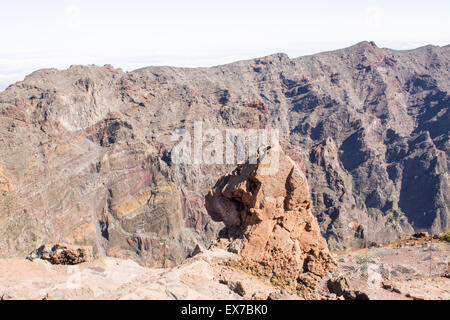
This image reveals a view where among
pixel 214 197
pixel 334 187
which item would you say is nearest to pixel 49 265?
pixel 214 197

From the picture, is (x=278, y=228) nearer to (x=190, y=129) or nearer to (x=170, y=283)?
(x=170, y=283)

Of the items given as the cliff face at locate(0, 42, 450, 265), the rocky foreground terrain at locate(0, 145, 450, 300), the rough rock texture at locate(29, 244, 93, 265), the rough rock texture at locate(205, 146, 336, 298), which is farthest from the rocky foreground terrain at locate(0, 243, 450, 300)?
the cliff face at locate(0, 42, 450, 265)

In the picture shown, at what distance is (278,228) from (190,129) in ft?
210

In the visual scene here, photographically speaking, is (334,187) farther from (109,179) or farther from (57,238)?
(57,238)

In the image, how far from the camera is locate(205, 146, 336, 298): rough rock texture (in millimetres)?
14445

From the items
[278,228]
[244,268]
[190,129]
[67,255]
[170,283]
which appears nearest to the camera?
[170,283]

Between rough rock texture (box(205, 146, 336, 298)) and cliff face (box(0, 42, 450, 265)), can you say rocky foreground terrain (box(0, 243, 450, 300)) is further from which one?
cliff face (box(0, 42, 450, 265))

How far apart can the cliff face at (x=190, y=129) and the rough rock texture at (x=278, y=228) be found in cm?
2968

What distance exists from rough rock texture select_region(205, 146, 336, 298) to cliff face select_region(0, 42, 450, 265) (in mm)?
29683

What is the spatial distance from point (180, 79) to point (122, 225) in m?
50.8

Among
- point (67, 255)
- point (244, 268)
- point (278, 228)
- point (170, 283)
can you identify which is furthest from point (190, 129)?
point (170, 283)

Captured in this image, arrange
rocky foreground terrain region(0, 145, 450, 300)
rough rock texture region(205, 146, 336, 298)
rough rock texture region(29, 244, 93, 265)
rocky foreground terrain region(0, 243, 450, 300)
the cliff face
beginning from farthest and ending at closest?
the cliff face < rough rock texture region(205, 146, 336, 298) < rough rock texture region(29, 244, 93, 265) < rocky foreground terrain region(0, 145, 450, 300) < rocky foreground terrain region(0, 243, 450, 300)

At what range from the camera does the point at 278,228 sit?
15305mm

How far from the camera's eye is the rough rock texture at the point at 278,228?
14.4m
